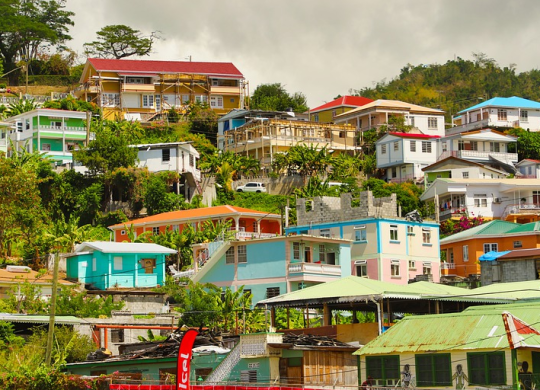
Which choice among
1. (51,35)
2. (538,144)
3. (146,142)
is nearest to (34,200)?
(146,142)

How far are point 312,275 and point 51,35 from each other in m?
81.9

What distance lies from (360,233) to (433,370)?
31860mm

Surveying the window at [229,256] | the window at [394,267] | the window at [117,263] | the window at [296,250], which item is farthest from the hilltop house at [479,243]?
the window at [117,263]

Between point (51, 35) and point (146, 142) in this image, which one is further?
point (51, 35)

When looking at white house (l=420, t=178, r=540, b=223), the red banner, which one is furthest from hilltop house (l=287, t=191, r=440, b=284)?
the red banner

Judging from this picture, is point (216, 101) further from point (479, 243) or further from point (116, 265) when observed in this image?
point (116, 265)

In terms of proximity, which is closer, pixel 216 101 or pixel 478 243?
pixel 478 243

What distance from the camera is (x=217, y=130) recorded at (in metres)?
107

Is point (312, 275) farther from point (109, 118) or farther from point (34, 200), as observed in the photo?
point (109, 118)

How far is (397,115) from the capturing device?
341 ft

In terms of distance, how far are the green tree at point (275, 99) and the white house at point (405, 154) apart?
20705mm

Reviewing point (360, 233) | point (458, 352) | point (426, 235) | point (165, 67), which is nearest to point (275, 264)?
point (360, 233)

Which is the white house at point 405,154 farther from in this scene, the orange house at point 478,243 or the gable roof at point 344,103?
the orange house at point 478,243

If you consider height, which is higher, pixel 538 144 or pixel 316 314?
pixel 538 144
